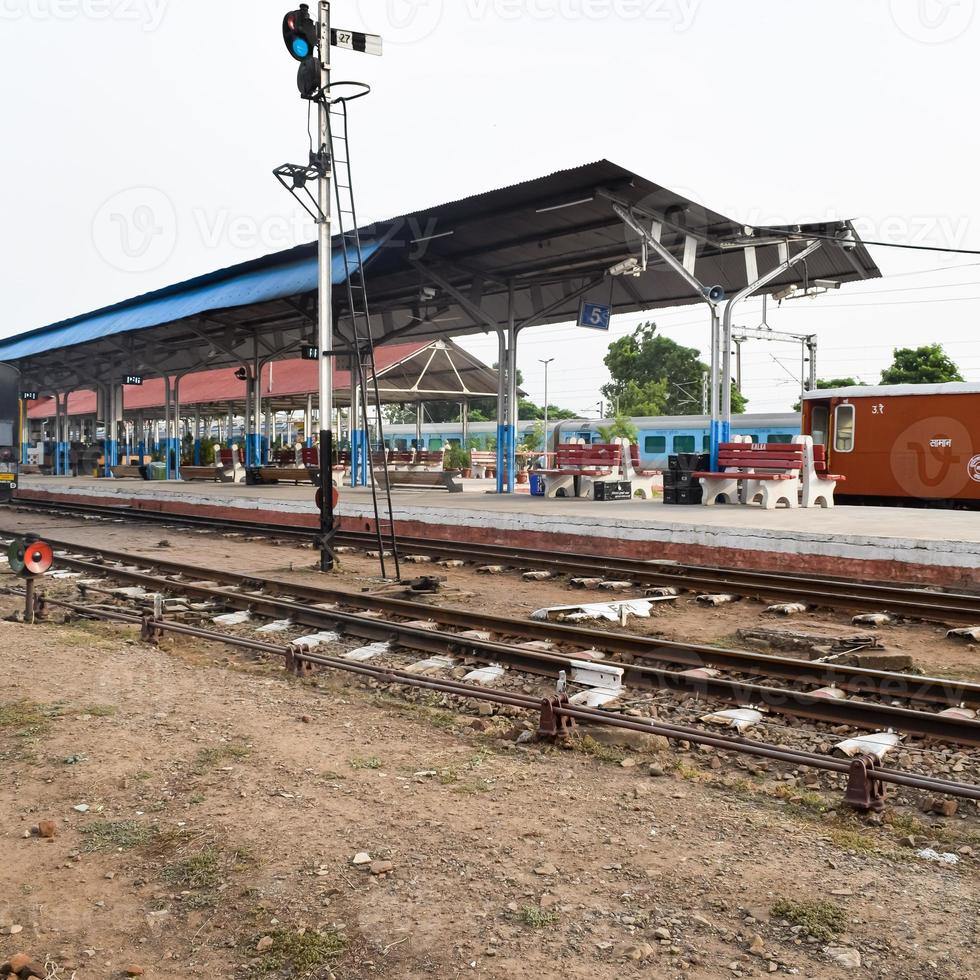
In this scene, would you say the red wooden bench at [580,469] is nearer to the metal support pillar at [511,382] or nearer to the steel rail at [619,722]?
the metal support pillar at [511,382]

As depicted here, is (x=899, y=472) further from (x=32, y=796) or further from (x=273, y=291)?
(x=32, y=796)

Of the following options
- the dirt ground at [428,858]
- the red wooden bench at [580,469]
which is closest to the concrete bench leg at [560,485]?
the red wooden bench at [580,469]

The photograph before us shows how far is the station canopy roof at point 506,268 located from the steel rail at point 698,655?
8.34 m

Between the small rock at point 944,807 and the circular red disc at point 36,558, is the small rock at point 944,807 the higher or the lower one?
the lower one

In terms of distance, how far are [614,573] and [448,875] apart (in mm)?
8106

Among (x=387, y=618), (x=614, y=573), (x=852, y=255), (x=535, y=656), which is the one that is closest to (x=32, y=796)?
(x=535, y=656)

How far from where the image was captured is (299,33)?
36.1 feet

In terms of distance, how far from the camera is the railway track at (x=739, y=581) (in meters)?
8.94

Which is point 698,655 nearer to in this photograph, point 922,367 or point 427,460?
point 427,460

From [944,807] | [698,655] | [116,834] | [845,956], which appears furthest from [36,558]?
[845,956]

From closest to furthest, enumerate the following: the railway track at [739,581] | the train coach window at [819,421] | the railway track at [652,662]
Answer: the railway track at [652,662], the railway track at [739,581], the train coach window at [819,421]

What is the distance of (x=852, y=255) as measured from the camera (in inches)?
686

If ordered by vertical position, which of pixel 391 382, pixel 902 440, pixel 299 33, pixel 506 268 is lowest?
pixel 902 440

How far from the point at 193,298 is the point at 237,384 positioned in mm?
18392
